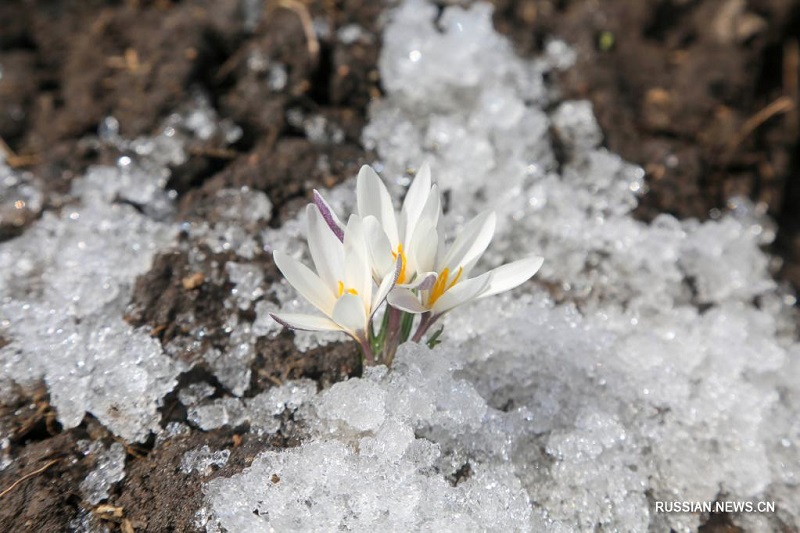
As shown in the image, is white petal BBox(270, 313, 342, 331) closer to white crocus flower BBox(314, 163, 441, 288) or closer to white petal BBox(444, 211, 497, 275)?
white crocus flower BBox(314, 163, 441, 288)

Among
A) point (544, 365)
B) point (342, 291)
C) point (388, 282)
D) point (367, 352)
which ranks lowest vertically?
point (544, 365)

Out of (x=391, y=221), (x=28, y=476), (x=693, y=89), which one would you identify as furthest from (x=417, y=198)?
(x=693, y=89)

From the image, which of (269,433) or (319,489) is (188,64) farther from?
(319,489)

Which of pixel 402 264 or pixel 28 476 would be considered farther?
pixel 28 476

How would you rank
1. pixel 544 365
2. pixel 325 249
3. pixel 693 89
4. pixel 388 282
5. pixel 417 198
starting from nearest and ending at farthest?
pixel 388 282 < pixel 325 249 < pixel 417 198 < pixel 544 365 < pixel 693 89

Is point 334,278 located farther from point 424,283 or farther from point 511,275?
point 511,275
